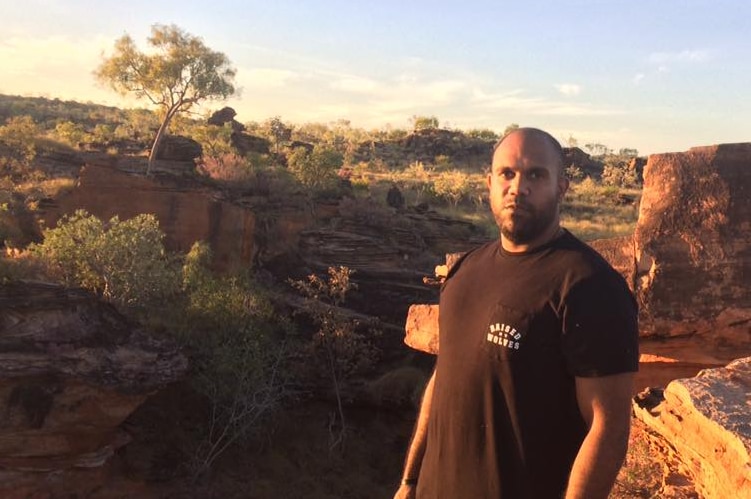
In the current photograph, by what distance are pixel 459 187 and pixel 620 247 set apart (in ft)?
76.6

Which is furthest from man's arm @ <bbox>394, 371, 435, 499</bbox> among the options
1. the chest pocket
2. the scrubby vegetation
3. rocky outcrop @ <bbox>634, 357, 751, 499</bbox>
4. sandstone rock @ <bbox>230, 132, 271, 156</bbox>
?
sandstone rock @ <bbox>230, 132, 271, 156</bbox>

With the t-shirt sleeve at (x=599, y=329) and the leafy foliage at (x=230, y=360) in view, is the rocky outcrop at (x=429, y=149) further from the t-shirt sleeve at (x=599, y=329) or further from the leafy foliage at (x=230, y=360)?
the t-shirt sleeve at (x=599, y=329)

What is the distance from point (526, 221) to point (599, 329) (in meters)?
0.41

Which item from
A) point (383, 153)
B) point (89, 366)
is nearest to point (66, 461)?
point (89, 366)

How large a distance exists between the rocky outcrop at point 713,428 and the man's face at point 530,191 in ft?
4.93

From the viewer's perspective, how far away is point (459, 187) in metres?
28.4

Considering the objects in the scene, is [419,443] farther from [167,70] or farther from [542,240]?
[167,70]

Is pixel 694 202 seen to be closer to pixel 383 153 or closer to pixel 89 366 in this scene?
pixel 89 366

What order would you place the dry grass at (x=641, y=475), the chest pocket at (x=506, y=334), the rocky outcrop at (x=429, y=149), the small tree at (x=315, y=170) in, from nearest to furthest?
the chest pocket at (x=506, y=334), the dry grass at (x=641, y=475), the small tree at (x=315, y=170), the rocky outcrop at (x=429, y=149)

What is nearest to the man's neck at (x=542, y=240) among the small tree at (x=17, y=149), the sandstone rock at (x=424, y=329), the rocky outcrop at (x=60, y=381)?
the sandstone rock at (x=424, y=329)

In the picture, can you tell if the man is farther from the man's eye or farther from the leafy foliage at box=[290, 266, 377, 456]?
the leafy foliage at box=[290, 266, 377, 456]

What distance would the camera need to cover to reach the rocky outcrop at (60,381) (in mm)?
8875

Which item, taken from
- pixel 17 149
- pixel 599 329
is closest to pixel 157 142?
pixel 17 149

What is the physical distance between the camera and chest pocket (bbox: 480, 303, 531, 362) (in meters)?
1.74
